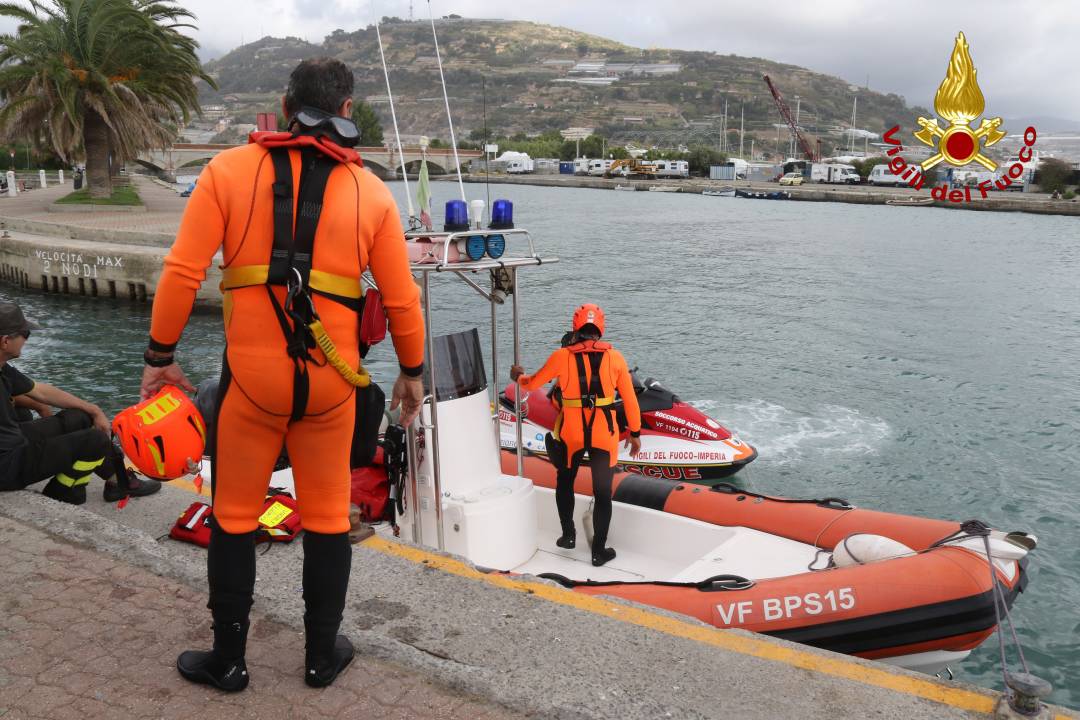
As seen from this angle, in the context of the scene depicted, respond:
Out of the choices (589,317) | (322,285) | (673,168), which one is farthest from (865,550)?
(673,168)

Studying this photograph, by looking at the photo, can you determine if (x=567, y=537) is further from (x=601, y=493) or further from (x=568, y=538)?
(x=601, y=493)

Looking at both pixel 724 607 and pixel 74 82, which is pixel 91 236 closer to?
pixel 74 82

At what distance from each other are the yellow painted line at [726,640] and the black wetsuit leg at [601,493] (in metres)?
2.26

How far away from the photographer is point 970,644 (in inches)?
186

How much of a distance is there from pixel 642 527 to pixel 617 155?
5054 inches

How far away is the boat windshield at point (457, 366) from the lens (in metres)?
5.41

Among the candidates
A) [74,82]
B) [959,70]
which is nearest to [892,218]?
[959,70]

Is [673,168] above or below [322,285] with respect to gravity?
above

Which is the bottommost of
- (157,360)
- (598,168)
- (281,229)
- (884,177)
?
(157,360)

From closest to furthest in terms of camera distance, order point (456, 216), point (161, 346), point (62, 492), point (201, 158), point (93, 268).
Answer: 1. point (161, 346)
2. point (62, 492)
3. point (456, 216)
4. point (93, 268)
5. point (201, 158)

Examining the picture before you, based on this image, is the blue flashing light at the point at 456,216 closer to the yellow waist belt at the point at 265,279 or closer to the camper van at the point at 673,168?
the yellow waist belt at the point at 265,279

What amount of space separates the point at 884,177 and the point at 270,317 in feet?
328

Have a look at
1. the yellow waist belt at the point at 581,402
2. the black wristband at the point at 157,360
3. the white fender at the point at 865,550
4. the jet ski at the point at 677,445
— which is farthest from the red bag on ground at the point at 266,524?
the jet ski at the point at 677,445

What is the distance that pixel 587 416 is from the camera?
6.09 m
